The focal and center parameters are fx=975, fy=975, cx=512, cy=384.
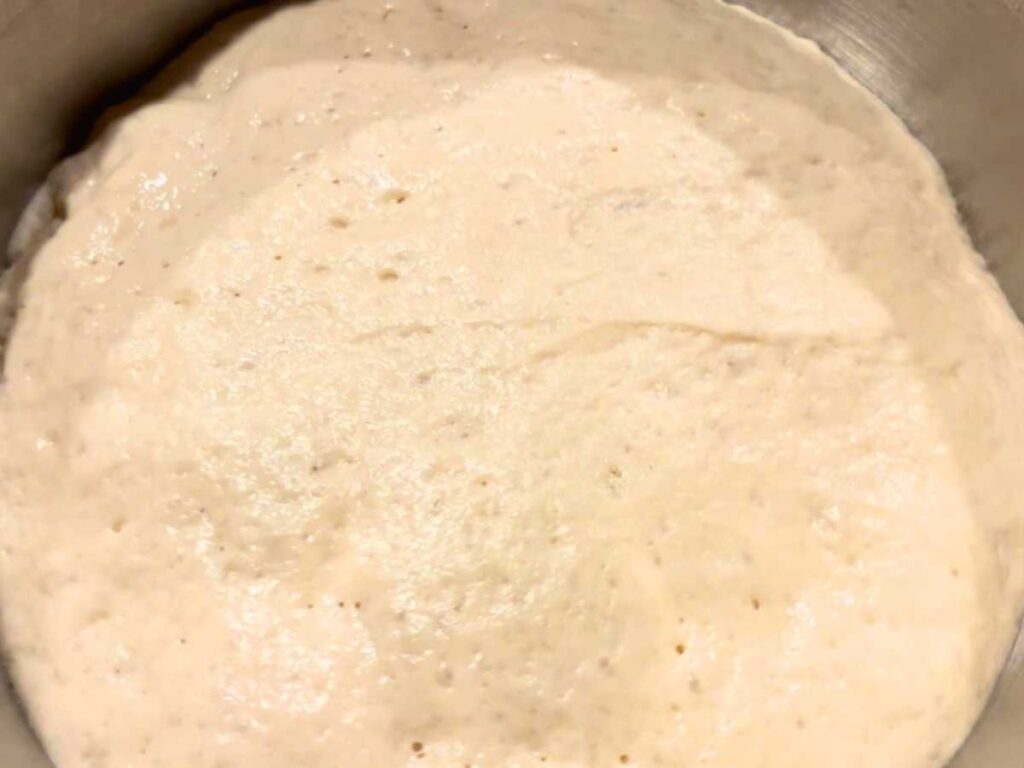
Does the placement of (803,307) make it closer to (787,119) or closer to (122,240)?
(787,119)

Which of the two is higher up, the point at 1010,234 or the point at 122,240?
the point at 122,240

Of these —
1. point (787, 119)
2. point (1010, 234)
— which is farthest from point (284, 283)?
point (1010, 234)

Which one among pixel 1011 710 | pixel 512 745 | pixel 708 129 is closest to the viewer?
pixel 512 745

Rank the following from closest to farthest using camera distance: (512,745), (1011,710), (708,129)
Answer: (512,745) < (1011,710) < (708,129)

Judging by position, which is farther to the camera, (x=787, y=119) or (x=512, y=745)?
(x=787, y=119)

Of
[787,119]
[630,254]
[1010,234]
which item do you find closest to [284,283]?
[630,254]

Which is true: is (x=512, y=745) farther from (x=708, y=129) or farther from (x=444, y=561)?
(x=708, y=129)
